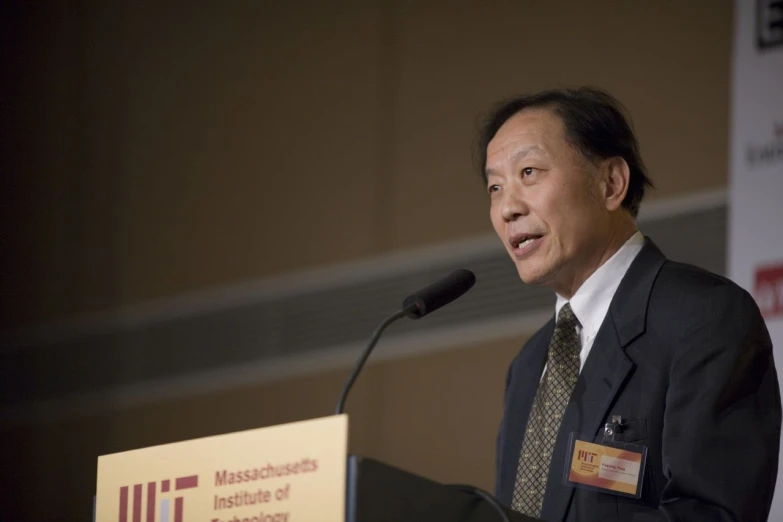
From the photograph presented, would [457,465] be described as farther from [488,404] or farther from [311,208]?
[311,208]

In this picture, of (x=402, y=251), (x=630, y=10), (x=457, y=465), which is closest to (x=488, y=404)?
(x=457, y=465)

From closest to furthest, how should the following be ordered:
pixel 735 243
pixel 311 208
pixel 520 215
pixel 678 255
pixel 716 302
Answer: pixel 716 302 < pixel 520 215 < pixel 735 243 < pixel 678 255 < pixel 311 208

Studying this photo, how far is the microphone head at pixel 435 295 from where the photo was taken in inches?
67.5

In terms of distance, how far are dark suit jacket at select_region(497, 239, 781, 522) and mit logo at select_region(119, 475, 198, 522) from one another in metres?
0.69

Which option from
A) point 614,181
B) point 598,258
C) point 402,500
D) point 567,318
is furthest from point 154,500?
point 614,181

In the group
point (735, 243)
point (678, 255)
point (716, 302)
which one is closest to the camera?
point (716, 302)

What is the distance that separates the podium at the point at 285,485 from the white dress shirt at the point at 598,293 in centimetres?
70

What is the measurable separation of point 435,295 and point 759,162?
5.71 ft

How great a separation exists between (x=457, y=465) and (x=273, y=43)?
1.81m

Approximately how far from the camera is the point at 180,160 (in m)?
4.37

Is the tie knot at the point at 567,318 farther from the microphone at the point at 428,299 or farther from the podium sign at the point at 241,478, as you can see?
the podium sign at the point at 241,478

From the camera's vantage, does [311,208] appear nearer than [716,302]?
No

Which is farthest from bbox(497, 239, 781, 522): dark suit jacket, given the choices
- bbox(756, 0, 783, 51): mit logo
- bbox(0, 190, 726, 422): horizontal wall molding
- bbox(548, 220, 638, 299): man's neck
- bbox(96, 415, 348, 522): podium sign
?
bbox(0, 190, 726, 422): horizontal wall molding

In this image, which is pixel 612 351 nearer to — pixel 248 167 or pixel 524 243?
pixel 524 243
